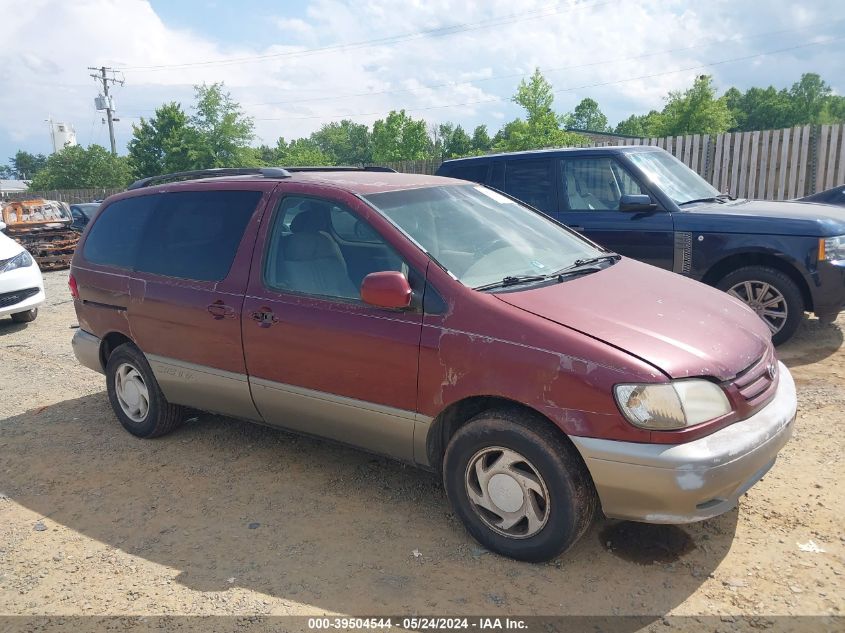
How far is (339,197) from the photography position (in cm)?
367

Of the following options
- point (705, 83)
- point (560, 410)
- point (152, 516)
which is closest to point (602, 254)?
point (560, 410)

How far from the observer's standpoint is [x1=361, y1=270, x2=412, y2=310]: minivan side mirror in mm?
3102

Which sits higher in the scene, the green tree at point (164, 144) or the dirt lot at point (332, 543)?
the green tree at point (164, 144)

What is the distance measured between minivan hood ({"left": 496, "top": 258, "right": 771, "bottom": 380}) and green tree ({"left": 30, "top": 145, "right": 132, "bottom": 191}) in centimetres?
5719

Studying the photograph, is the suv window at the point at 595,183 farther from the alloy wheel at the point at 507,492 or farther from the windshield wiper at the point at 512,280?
the alloy wheel at the point at 507,492

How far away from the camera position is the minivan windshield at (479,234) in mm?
3420

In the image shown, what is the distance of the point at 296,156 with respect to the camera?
69.4 m

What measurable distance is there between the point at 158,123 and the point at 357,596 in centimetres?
5309

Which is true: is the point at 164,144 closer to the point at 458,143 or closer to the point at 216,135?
the point at 216,135

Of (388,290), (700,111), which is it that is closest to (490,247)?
(388,290)

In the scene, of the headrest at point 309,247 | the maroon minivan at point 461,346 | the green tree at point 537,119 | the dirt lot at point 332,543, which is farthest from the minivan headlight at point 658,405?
the green tree at point 537,119

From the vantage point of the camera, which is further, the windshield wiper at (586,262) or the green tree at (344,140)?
the green tree at (344,140)

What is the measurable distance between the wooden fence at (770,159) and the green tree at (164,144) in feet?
135

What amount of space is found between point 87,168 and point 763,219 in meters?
58.3
